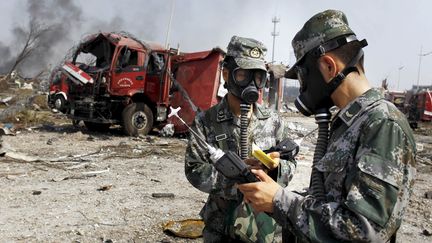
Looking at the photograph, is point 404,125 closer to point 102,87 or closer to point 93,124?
point 102,87

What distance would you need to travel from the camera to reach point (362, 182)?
49.6 inches

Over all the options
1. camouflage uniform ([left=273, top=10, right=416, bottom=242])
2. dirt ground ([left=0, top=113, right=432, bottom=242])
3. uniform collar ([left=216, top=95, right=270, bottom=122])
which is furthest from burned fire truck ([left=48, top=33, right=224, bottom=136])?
camouflage uniform ([left=273, top=10, right=416, bottom=242])

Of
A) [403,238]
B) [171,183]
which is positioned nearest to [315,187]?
[403,238]

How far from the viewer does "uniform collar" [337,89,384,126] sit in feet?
4.53

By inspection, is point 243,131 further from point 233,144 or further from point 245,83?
point 245,83

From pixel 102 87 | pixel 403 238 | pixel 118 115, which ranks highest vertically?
pixel 102 87

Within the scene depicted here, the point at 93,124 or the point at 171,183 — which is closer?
the point at 171,183

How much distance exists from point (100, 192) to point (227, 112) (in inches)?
151

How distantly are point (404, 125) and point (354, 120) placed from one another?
0.15 meters

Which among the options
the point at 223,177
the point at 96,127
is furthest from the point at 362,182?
the point at 96,127

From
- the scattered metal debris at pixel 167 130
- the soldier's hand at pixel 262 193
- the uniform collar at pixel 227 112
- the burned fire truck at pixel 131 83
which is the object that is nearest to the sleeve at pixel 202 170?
the uniform collar at pixel 227 112

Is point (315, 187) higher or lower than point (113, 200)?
higher

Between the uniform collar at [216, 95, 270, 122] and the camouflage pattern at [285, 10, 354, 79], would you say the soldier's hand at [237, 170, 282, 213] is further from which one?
the uniform collar at [216, 95, 270, 122]

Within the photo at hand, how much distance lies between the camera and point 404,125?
4.33 ft
